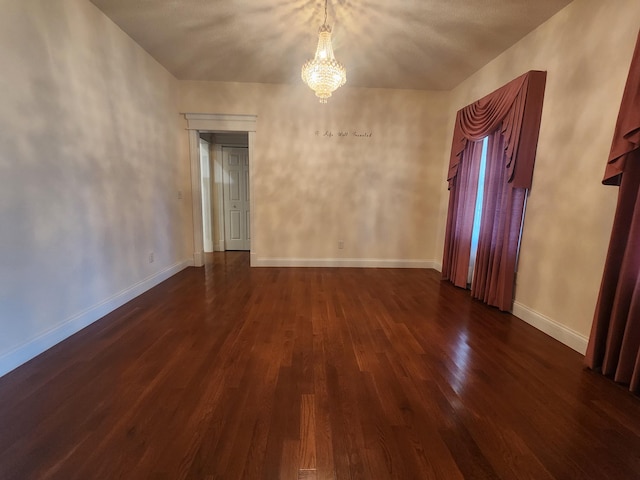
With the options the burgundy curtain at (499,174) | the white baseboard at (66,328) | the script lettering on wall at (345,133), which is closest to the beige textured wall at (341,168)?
the script lettering on wall at (345,133)

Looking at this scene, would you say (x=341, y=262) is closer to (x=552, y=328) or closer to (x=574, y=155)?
(x=552, y=328)

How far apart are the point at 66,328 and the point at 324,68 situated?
122 inches

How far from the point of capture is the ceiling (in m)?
2.44

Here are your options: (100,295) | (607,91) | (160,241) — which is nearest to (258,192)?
(160,241)

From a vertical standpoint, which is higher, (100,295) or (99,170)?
(99,170)

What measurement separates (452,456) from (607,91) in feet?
8.89

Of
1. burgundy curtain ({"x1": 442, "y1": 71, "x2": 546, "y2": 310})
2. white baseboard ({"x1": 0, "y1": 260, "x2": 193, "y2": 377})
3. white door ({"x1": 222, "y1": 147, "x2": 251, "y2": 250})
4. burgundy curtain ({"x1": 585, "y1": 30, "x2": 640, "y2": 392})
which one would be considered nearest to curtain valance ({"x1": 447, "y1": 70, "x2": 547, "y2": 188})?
burgundy curtain ({"x1": 442, "y1": 71, "x2": 546, "y2": 310})

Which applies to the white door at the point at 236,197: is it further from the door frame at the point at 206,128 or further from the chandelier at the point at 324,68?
the chandelier at the point at 324,68

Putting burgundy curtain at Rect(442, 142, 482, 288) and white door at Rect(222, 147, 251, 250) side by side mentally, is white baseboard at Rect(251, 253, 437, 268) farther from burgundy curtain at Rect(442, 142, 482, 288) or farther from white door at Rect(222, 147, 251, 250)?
white door at Rect(222, 147, 251, 250)

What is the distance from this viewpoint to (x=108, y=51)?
2695mm

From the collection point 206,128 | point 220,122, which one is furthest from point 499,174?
point 206,128

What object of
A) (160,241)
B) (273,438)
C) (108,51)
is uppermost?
(108,51)

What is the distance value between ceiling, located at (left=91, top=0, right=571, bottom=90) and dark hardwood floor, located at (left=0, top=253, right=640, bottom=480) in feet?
9.32

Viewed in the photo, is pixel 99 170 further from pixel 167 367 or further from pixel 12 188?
pixel 167 367
